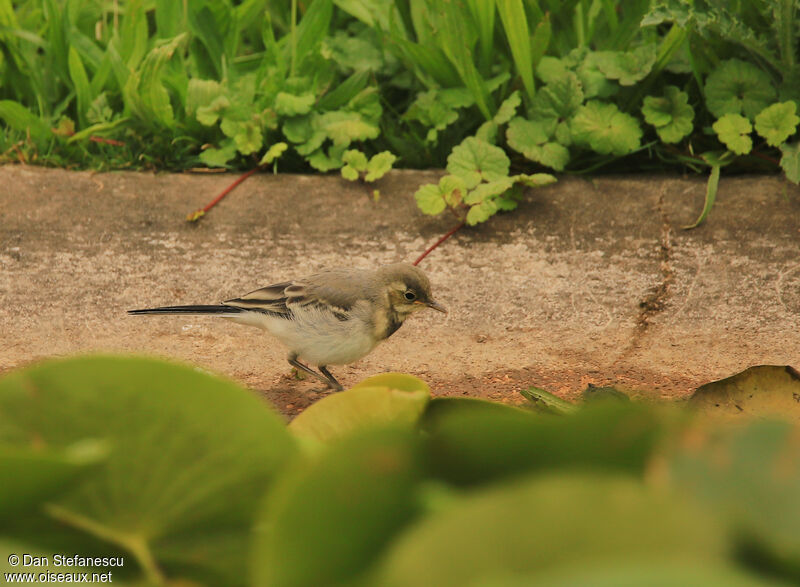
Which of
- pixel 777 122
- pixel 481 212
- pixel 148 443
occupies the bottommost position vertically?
pixel 481 212

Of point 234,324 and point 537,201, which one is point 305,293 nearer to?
point 234,324

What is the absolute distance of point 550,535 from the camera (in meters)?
0.53

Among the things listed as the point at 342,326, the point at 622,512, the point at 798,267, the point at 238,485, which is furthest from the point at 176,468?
the point at 798,267

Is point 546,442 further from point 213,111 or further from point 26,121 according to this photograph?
point 26,121

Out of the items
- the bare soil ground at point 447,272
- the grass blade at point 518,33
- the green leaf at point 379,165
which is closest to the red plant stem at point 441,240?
the bare soil ground at point 447,272

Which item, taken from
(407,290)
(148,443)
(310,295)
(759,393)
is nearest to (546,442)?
(148,443)

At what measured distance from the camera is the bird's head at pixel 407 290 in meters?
3.80

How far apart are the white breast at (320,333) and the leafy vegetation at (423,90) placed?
839mm

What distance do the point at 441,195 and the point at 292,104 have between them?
0.99m

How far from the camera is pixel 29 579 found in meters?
0.65

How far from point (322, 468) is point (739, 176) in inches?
178

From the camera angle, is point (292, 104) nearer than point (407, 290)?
No

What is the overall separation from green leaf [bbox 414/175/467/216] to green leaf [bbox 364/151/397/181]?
0.82 ft

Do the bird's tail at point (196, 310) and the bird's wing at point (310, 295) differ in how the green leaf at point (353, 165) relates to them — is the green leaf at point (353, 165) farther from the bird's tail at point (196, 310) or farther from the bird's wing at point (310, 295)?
the bird's tail at point (196, 310)
